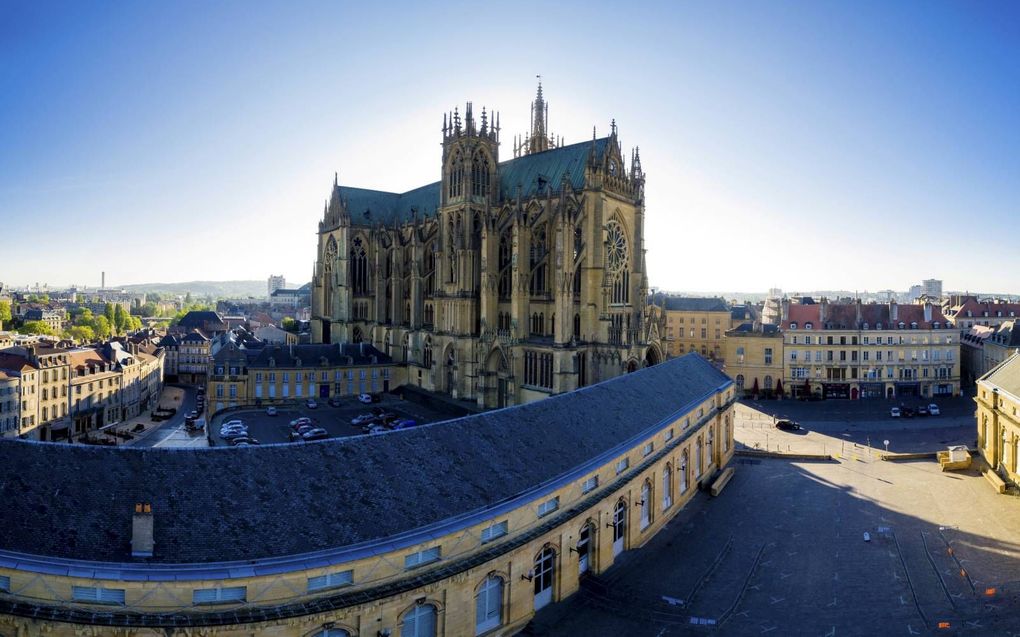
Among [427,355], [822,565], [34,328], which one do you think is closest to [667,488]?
[822,565]

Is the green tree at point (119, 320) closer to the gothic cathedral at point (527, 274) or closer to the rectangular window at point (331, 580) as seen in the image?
the gothic cathedral at point (527, 274)

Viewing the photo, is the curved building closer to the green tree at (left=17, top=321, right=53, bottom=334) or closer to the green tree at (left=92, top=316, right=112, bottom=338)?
the green tree at (left=17, top=321, right=53, bottom=334)

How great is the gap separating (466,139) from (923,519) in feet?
155

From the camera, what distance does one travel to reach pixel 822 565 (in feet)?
102

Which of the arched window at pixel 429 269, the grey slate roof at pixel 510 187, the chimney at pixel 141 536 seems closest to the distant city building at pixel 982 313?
the grey slate roof at pixel 510 187

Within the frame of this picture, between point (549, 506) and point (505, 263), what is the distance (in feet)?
126

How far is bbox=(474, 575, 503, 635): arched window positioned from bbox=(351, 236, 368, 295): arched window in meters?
63.8

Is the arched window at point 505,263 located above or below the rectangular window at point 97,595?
above

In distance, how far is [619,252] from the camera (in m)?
57.6

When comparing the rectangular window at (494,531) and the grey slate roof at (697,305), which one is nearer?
the rectangular window at (494,531)

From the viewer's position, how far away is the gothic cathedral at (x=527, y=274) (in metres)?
53.9

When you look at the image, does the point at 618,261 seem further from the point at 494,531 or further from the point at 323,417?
the point at 494,531

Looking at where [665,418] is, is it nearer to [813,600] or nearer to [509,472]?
[813,600]

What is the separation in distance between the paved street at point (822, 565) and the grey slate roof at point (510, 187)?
30.0 meters
